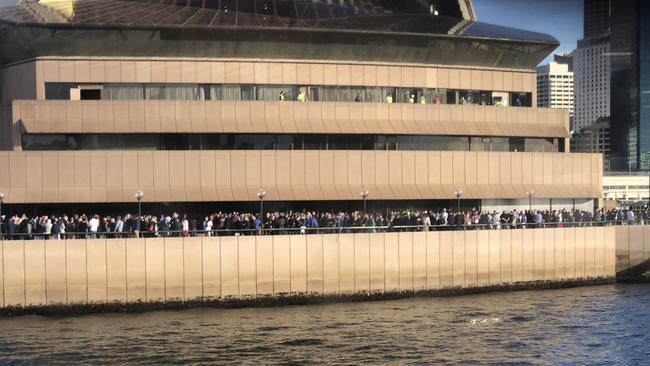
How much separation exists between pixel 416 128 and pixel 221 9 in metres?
16.2

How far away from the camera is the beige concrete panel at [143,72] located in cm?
6988

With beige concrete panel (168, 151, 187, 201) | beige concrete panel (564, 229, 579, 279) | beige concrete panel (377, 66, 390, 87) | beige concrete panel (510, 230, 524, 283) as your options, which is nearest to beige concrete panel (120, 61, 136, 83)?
beige concrete panel (168, 151, 187, 201)

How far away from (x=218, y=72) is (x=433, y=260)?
65.6 feet

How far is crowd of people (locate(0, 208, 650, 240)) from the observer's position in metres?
56.7

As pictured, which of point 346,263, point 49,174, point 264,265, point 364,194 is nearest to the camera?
point 264,265

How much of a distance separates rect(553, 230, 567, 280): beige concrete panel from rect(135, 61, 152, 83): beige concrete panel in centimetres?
2706

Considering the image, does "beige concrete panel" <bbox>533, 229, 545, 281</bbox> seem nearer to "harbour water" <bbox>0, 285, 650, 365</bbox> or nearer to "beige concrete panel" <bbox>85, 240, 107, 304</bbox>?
"harbour water" <bbox>0, 285, 650, 365</bbox>

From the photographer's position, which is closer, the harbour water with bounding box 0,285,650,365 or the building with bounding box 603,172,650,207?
the harbour water with bounding box 0,285,650,365

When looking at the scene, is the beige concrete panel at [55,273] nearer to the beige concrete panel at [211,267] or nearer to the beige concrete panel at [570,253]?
the beige concrete panel at [211,267]

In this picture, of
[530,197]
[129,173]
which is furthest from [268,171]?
[530,197]

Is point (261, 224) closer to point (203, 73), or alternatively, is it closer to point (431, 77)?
point (203, 73)

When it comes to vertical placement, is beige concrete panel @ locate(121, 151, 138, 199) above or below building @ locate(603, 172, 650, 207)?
above

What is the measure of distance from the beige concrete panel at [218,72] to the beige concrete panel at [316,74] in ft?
18.8

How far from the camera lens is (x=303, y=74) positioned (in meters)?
72.3
